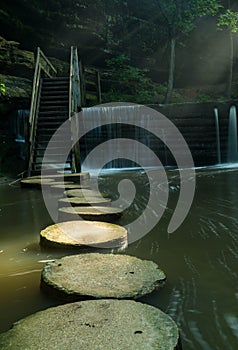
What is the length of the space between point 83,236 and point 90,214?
835 mm

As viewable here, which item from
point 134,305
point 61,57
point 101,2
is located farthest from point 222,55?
point 134,305

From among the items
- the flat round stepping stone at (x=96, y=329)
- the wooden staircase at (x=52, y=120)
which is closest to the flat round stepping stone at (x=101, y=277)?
the flat round stepping stone at (x=96, y=329)

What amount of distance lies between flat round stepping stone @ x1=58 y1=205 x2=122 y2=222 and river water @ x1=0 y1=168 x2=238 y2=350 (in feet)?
0.53

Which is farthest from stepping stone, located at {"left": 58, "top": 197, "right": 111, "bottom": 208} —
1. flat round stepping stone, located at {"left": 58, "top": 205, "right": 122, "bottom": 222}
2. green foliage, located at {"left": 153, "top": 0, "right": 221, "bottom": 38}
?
green foliage, located at {"left": 153, "top": 0, "right": 221, "bottom": 38}

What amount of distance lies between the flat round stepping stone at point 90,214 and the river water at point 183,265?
16 cm

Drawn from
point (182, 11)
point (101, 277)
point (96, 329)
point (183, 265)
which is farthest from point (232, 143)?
point (96, 329)

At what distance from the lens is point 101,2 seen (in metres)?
18.3

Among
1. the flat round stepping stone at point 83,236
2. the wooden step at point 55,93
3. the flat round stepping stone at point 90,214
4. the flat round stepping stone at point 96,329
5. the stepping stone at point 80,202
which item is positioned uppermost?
the wooden step at point 55,93

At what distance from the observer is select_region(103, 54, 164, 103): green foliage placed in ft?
58.4

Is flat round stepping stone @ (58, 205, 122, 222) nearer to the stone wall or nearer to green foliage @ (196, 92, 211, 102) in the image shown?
the stone wall

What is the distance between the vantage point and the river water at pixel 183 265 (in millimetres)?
1836

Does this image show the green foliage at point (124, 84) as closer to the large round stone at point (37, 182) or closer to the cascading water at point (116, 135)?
the cascading water at point (116, 135)

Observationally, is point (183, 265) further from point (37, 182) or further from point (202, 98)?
point (202, 98)

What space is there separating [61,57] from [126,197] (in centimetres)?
1385
